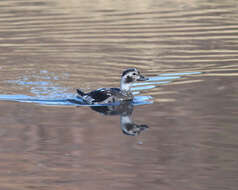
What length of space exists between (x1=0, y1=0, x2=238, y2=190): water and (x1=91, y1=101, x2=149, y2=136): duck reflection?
4 centimetres

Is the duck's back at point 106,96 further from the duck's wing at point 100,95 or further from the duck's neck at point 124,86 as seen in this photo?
the duck's neck at point 124,86

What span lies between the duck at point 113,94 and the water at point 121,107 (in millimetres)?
240

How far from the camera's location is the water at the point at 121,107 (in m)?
10.4

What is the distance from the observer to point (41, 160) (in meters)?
11.1

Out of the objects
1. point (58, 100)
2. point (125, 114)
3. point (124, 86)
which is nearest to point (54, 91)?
point (58, 100)

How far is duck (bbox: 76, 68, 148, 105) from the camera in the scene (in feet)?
52.7

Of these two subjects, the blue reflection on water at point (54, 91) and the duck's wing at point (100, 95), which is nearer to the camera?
the duck's wing at point (100, 95)

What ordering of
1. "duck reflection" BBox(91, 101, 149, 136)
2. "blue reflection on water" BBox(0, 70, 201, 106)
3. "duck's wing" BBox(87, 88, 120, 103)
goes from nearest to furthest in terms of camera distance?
1. "duck reflection" BBox(91, 101, 149, 136)
2. "duck's wing" BBox(87, 88, 120, 103)
3. "blue reflection on water" BBox(0, 70, 201, 106)

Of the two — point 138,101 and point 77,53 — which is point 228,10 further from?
point 138,101

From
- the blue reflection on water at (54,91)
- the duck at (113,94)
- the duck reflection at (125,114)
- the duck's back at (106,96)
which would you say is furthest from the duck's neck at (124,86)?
the duck reflection at (125,114)

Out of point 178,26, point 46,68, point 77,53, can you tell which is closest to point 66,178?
point 46,68

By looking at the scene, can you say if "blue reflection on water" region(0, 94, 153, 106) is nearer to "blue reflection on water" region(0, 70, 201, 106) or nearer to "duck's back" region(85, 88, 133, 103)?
"blue reflection on water" region(0, 70, 201, 106)

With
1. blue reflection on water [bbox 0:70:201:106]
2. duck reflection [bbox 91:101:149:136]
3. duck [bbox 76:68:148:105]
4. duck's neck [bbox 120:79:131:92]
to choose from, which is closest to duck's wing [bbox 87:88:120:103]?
duck [bbox 76:68:148:105]

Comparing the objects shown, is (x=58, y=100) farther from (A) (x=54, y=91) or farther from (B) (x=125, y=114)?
(B) (x=125, y=114)
